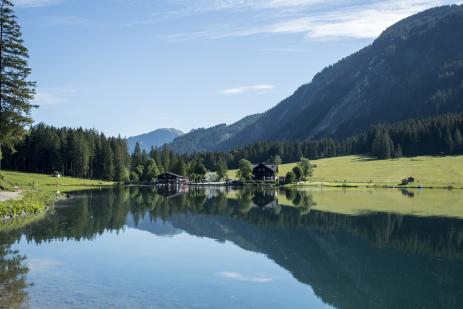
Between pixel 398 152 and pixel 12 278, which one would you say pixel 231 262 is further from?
pixel 398 152

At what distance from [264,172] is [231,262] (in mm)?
140789

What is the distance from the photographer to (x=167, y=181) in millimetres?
177750

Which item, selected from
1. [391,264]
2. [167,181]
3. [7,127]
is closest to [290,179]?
[167,181]

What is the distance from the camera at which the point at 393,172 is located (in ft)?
491

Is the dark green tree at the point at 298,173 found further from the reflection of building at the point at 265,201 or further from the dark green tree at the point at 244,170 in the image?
the reflection of building at the point at 265,201

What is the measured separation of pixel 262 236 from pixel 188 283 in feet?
64.6

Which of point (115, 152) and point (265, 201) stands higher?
point (115, 152)

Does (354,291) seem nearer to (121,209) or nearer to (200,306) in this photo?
(200,306)

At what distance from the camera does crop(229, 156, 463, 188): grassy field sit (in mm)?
134250

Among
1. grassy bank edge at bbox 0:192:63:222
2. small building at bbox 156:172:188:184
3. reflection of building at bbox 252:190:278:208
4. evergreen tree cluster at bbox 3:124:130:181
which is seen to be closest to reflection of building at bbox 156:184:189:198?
reflection of building at bbox 252:190:278:208

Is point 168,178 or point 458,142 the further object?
point 168,178

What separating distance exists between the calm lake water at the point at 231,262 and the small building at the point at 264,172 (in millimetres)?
113533

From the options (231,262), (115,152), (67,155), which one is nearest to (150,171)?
(115,152)

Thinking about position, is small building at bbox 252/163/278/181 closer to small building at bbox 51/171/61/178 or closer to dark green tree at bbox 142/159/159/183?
dark green tree at bbox 142/159/159/183
